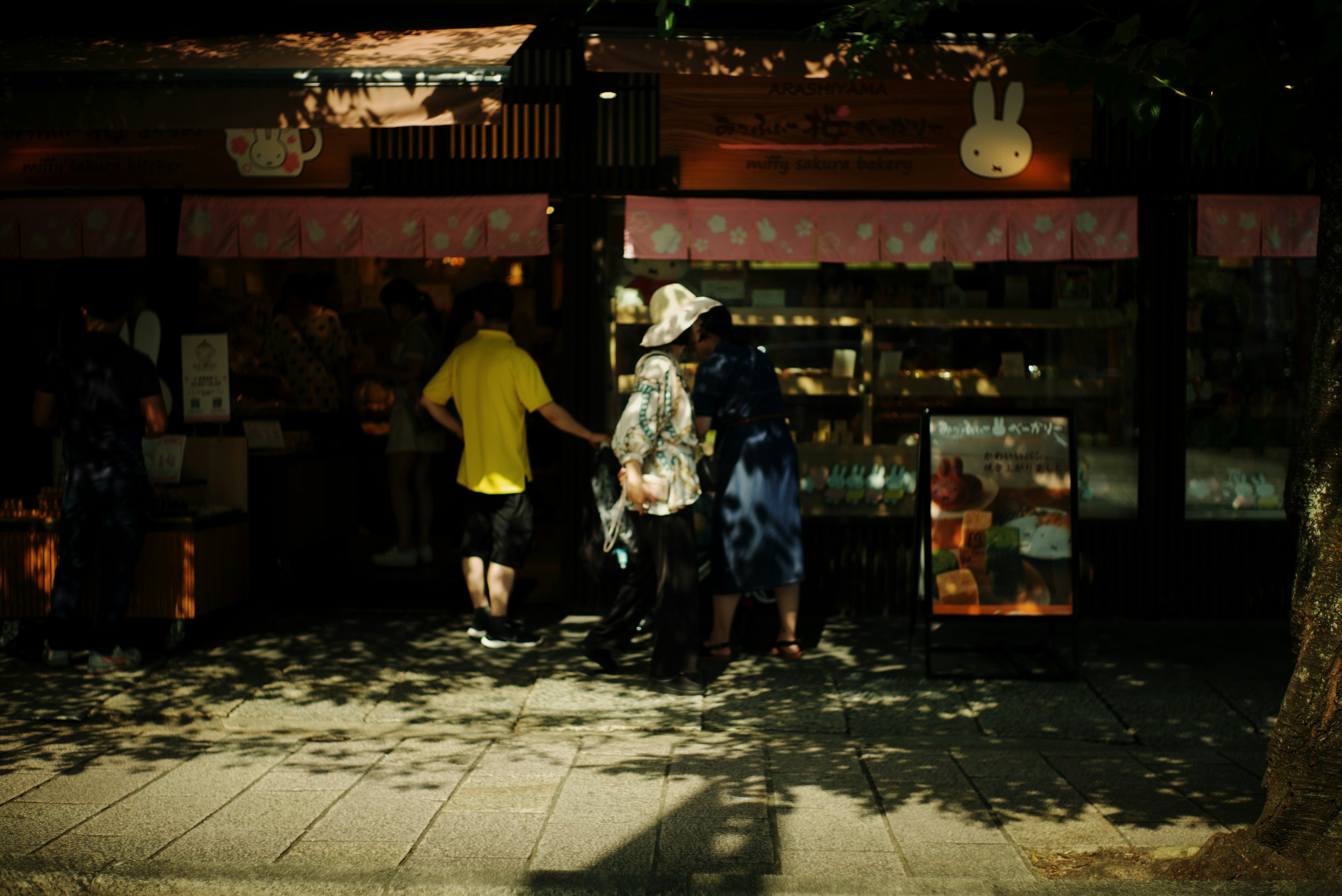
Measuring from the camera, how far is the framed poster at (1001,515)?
21.1 ft

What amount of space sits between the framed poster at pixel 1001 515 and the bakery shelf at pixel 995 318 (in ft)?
5.24

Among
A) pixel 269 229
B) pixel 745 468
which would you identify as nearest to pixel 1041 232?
pixel 745 468

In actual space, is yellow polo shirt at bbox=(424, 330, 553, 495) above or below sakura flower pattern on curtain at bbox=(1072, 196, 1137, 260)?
below

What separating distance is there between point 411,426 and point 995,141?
4.73 metres

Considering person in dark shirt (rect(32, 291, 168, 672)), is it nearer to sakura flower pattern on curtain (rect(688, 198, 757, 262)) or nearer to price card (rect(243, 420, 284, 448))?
price card (rect(243, 420, 284, 448))

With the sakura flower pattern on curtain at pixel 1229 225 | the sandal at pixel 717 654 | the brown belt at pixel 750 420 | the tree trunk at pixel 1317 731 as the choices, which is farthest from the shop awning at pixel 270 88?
the sakura flower pattern on curtain at pixel 1229 225

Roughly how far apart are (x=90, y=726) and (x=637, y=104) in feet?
16.2

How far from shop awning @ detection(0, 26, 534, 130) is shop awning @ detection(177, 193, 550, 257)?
85 centimetres

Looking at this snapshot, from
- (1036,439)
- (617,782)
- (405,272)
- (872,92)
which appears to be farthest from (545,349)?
(617,782)

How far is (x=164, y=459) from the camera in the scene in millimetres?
7047

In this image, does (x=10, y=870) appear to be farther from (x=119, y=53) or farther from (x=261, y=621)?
(x=119, y=53)

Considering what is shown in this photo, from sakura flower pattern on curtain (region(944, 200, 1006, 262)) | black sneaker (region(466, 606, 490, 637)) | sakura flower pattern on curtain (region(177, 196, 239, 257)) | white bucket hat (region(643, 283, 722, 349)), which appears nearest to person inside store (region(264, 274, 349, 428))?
sakura flower pattern on curtain (region(177, 196, 239, 257))

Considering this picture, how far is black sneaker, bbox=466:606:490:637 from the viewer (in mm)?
7090

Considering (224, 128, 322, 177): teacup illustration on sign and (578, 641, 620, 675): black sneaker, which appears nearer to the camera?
(578, 641, 620, 675): black sneaker
